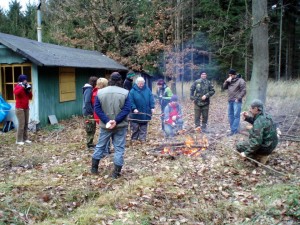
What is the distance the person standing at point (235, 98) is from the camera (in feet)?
31.6

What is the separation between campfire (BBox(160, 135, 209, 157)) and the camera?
759 centimetres

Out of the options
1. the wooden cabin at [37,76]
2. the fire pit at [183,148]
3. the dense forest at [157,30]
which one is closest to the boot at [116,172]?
the fire pit at [183,148]

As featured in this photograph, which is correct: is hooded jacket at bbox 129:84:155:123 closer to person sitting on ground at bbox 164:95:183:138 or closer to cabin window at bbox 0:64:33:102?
person sitting on ground at bbox 164:95:183:138

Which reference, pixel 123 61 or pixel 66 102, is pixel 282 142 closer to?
pixel 66 102

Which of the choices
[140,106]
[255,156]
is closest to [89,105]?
[140,106]

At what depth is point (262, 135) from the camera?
6.20m

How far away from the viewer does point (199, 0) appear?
2430 cm

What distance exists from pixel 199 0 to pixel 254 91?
13970mm

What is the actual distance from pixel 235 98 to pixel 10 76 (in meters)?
8.49

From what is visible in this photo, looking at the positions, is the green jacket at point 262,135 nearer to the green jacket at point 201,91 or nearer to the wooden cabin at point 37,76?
the green jacket at point 201,91

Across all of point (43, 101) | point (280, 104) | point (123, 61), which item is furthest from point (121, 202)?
point (123, 61)

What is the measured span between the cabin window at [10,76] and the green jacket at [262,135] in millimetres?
8893

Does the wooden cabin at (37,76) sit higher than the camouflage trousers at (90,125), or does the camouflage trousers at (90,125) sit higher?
the wooden cabin at (37,76)

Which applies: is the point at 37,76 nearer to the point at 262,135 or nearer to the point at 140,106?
the point at 140,106
